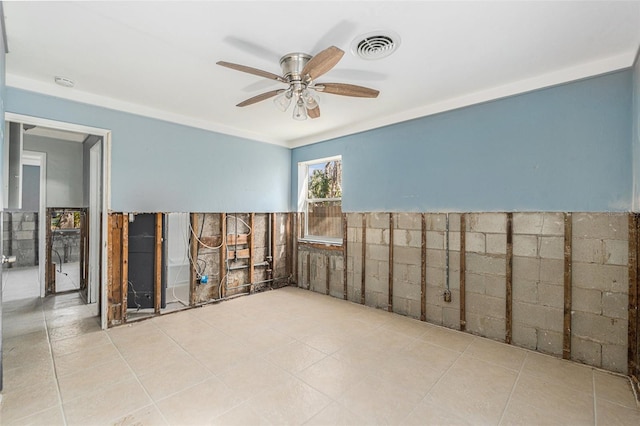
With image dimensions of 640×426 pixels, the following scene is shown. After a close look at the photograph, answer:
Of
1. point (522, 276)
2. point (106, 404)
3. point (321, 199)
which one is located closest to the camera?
point (106, 404)

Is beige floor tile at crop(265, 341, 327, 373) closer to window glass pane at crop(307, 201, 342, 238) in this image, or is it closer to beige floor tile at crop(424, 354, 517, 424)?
beige floor tile at crop(424, 354, 517, 424)

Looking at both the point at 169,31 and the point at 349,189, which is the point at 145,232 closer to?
the point at 169,31

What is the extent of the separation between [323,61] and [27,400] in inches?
125

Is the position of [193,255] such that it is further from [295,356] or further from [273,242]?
[295,356]

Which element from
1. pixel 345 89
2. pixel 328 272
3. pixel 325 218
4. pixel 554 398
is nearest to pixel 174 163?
pixel 325 218

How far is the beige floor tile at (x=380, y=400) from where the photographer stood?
193 centimetres

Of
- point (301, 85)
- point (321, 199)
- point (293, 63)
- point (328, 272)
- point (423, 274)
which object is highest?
point (293, 63)


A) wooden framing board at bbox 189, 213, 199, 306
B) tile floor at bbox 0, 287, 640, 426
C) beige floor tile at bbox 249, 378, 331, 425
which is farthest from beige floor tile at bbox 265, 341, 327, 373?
wooden framing board at bbox 189, 213, 199, 306

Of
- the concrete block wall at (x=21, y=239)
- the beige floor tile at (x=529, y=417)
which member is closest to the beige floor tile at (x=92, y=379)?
the beige floor tile at (x=529, y=417)

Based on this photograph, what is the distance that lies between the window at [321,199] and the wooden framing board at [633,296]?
333cm

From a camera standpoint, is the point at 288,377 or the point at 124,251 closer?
the point at 288,377

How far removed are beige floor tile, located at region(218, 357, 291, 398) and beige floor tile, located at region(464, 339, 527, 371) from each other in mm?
1840

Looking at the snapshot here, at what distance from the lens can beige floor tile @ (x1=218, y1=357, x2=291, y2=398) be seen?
2.23 metres

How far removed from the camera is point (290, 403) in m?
2.06
